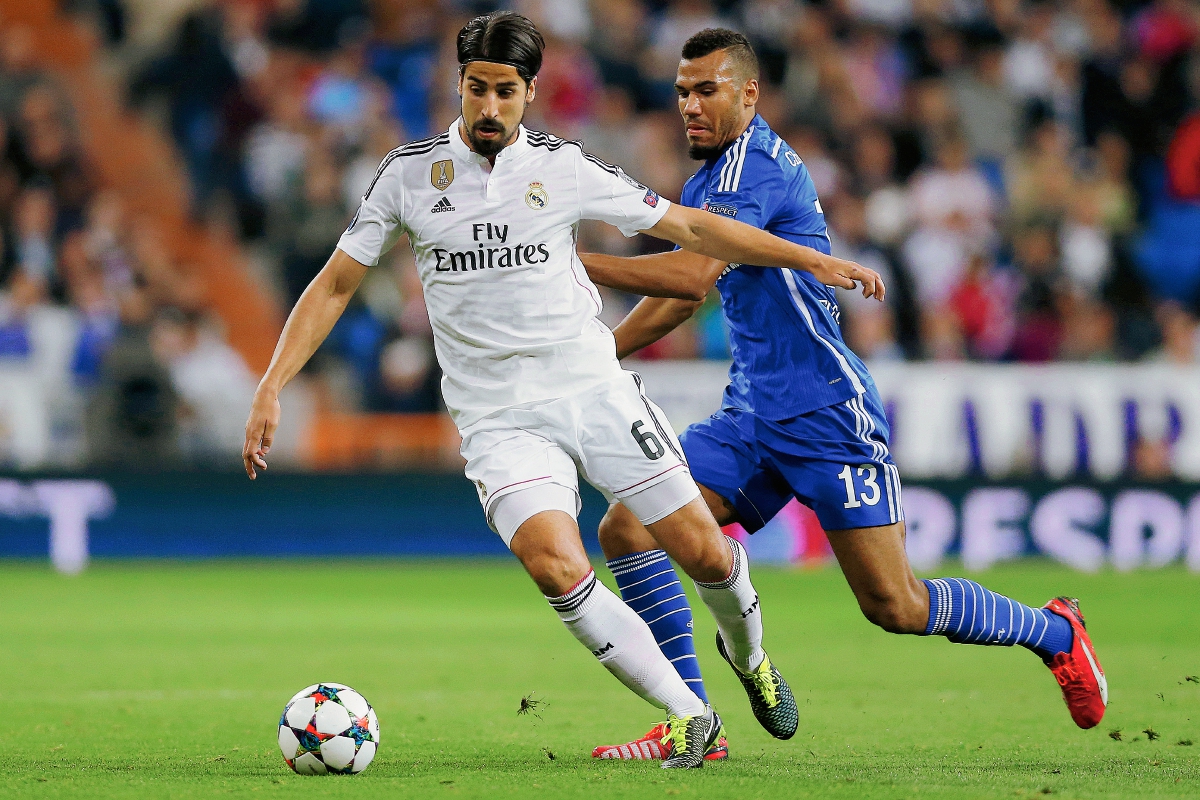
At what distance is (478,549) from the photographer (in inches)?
599

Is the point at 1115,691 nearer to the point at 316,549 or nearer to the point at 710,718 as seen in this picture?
the point at 710,718

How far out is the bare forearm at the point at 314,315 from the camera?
560 cm

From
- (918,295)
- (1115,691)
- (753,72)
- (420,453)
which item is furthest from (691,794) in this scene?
(918,295)

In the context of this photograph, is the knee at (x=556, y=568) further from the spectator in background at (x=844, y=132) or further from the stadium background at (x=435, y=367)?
the spectator in background at (x=844, y=132)

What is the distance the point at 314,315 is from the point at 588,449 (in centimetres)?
105

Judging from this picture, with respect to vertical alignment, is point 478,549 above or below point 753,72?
below

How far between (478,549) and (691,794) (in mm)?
10362

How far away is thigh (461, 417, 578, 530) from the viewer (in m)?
5.56

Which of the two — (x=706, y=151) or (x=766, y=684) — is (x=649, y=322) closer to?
(x=706, y=151)

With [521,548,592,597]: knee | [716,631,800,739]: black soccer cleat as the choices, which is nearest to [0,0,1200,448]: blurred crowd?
[716,631,800,739]: black soccer cleat

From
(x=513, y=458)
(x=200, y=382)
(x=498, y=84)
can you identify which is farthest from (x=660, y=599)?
(x=200, y=382)

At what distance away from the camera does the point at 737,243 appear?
5668 mm

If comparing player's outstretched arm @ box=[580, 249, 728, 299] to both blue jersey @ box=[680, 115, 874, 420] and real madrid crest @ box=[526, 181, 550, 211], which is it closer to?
blue jersey @ box=[680, 115, 874, 420]

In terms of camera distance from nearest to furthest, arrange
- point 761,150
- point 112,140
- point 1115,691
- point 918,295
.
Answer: point 761,150
point 1115,691
point 918,295
point 112,140
